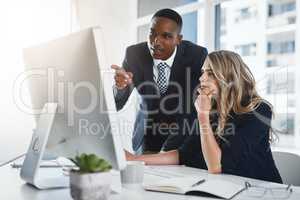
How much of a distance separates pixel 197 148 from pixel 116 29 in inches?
70.4

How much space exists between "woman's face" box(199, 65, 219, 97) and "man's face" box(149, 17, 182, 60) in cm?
45

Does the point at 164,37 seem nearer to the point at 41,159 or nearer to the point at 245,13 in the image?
the point at 245,13

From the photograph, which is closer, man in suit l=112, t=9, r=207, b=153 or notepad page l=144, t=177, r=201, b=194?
notepad page l=144, t=177, r=201, b=194

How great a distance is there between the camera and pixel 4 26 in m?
2.85

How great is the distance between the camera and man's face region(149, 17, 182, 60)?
221 cm

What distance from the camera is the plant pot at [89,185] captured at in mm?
855

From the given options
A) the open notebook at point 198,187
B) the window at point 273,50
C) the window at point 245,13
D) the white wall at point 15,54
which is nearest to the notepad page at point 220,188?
the open notebook at point 198,187

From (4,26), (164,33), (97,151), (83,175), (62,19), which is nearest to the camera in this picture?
(83,175)

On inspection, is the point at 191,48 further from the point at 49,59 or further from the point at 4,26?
the point at 4,26

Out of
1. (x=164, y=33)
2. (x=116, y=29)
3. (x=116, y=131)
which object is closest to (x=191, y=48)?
(x=164, y=33)

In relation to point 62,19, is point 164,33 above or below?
below

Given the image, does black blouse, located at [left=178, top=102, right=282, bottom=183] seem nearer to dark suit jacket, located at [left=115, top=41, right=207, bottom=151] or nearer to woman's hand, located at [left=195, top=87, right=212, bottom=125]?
woman's hand, located at [left=195, top=87, right=212, bottom=125]

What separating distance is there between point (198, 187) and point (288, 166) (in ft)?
2.50

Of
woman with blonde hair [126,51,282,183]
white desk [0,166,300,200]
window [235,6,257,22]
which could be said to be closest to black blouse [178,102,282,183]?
woman with blonde hair [126,51,282,183]
